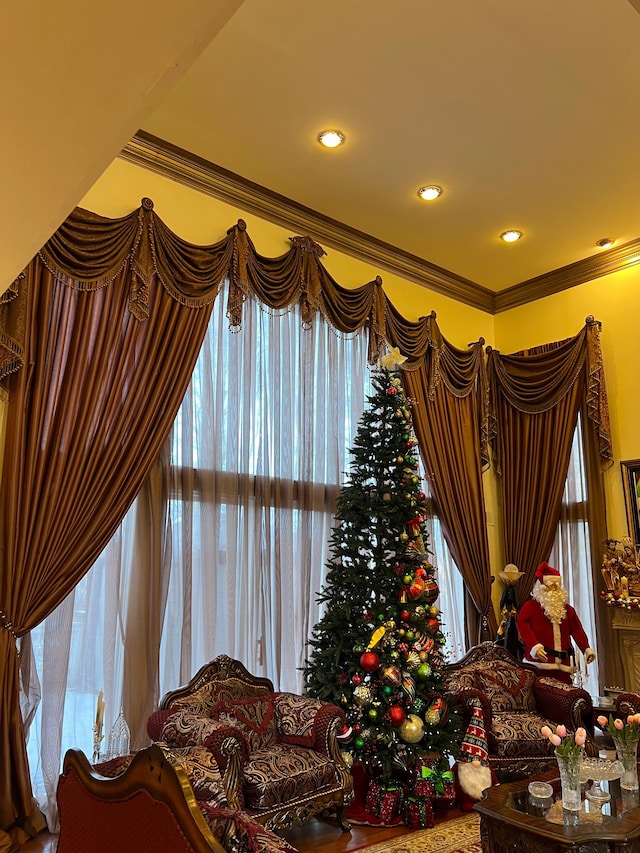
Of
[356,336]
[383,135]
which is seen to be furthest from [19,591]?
[383,135]

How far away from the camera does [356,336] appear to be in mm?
6281

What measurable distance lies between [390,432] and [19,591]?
2.83 m

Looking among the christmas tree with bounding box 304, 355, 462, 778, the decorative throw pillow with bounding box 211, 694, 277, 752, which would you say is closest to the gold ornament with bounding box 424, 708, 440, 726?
the christmas tree with bounding box 304, 355, 462, 778

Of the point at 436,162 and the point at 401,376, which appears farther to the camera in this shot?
the point at 401,376

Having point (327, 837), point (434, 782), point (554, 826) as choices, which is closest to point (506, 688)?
point (434, 782)

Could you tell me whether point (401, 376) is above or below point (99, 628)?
above

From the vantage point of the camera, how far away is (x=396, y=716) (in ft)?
14.5

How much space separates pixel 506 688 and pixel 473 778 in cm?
95

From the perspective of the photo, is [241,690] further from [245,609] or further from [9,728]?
[9,728]

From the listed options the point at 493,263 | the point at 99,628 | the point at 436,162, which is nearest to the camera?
the point at 99,628

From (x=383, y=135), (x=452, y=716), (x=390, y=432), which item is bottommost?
(x=452, y=716)

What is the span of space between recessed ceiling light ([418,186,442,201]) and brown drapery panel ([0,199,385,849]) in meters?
1.76

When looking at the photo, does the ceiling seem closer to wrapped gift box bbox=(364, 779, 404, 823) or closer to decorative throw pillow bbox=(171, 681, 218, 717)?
decorative throw pillow bbox=(171, 681, 218, 717)

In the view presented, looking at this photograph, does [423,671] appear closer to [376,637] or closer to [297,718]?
[376,637]
